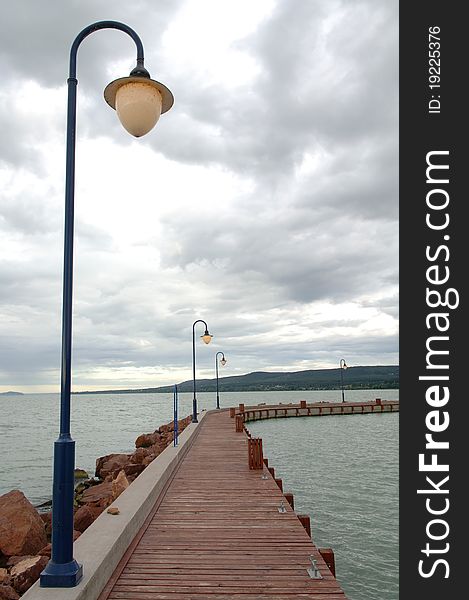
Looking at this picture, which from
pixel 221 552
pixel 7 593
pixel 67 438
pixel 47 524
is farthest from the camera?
pixel 47 524

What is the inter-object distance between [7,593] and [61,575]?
7.57 feet

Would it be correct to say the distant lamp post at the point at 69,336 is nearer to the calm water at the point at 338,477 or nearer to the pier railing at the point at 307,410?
the calm water at the point at 338,477

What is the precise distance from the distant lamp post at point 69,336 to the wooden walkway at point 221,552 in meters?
0.77

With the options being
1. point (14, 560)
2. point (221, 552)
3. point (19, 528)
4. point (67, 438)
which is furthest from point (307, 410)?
point (67, 438)

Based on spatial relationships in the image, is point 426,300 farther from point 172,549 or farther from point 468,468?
point 172,549

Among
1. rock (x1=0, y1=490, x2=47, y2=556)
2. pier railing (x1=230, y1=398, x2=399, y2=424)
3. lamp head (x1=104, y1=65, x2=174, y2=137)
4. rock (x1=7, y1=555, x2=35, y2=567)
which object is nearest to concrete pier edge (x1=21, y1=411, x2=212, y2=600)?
rock (x1=7, y1=555, x2=35, y2=567)

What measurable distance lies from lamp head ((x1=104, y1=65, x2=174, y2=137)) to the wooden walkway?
4.97 meters

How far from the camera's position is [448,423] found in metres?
9.30

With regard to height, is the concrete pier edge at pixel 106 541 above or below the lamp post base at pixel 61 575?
below

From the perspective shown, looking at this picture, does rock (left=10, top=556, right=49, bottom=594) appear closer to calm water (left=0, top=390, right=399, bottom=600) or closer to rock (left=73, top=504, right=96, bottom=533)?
rock (left=73, top=504, right=96, bottom=533)

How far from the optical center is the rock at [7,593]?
20.6 feet

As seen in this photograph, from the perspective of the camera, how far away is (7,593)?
632 cm

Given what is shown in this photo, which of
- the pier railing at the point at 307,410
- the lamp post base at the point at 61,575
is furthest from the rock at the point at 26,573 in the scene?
the pier railing at the point at 307,410

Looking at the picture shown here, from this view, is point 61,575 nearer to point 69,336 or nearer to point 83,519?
point 69,336
